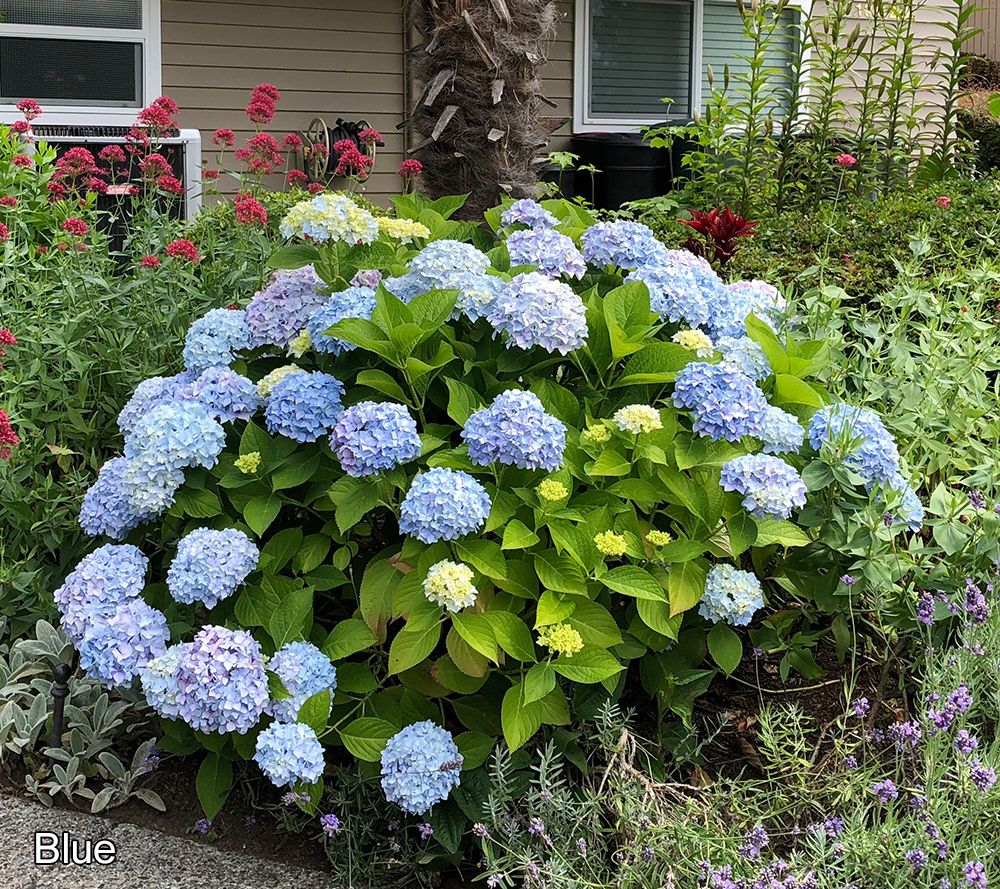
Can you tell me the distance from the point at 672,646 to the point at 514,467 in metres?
0.53

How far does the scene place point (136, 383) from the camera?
310 centimetres

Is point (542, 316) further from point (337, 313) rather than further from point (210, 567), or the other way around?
point (210, 567)

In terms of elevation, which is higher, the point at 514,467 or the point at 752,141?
the point at 752,141

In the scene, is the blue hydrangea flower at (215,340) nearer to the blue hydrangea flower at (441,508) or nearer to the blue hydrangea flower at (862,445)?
the blue hydrangea flower at (441,508)

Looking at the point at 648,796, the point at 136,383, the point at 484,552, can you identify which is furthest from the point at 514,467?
the point at 136,383

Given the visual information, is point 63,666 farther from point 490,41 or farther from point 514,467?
point 490,41

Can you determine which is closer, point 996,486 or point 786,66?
point 996,486

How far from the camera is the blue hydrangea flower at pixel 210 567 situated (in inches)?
88.2

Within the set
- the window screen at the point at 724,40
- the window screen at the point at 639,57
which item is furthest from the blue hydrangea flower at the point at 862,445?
the window screen at the point at 724,40

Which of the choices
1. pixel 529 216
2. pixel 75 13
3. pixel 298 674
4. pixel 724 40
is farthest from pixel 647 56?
pixel 298 674

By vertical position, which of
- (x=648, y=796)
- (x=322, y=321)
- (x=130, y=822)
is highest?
(x=322, y=321)

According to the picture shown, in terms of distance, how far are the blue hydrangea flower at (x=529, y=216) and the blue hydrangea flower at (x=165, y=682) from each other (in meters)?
1.38

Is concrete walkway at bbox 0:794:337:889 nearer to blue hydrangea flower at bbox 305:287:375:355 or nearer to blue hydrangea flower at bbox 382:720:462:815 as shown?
blue hydrangea flower at bbox 382:720:462:815

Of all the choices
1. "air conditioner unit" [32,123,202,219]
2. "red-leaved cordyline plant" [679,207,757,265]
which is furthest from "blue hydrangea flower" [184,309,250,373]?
"air conditioner unit" [32,123,202,219]
